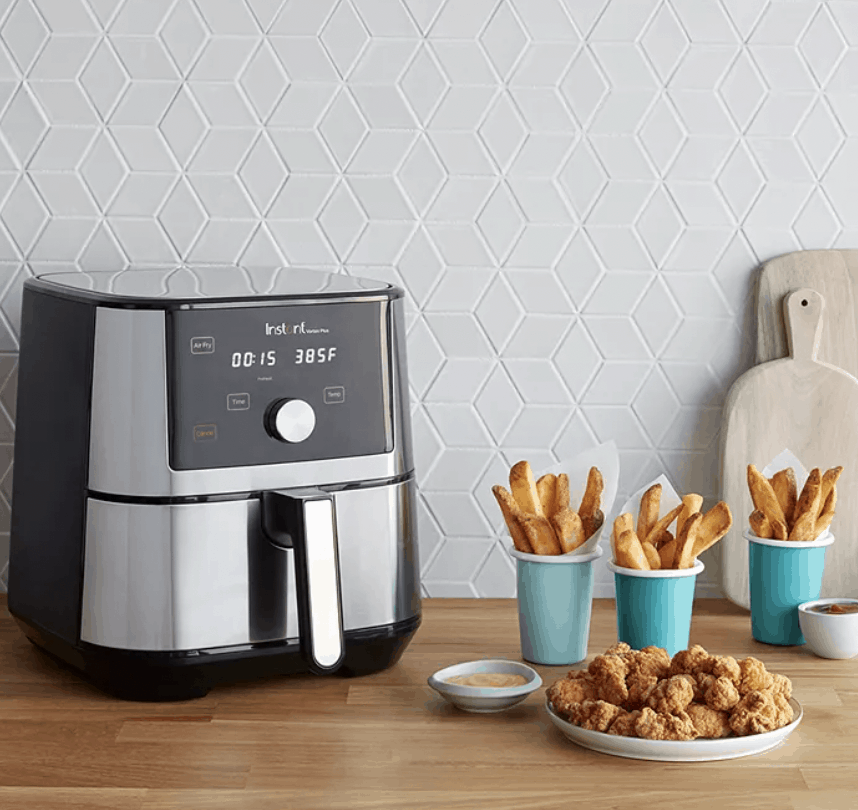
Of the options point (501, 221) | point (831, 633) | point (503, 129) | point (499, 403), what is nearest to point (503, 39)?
point (503, 129)

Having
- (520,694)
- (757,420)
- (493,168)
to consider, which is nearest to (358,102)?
(493,168)

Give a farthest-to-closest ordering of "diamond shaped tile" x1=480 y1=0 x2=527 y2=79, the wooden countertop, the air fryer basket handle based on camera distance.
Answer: "diamond shaped tile" x1=480 y1=0 x2=527 y2=79 < the air fryer basket handle < the wooden countertop

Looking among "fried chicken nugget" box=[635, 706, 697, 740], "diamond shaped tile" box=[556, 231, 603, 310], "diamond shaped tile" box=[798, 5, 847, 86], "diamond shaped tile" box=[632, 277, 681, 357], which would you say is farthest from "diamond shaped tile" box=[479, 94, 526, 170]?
"fried chicken nugget" box=[635, 706, 697, 740]

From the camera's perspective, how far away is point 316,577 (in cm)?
98

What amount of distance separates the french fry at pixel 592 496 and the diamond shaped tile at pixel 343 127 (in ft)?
1.55

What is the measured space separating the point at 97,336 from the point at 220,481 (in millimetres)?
165

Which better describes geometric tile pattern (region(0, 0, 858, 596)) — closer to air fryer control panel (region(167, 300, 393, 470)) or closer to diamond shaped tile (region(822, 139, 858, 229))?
diamond shaped tile (region(822, 139, 858, 229))

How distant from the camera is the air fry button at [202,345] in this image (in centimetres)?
100

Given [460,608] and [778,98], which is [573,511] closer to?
[460,608]

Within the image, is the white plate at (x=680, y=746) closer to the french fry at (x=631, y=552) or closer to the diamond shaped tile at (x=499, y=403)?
the french fry at (x=631, y=552)

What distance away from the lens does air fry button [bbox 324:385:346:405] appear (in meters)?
1.05

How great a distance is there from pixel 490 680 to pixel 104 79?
802 mm

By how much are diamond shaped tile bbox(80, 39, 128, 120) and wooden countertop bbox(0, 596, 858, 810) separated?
2.06 feet

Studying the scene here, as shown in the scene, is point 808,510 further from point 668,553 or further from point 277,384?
point 277,384
